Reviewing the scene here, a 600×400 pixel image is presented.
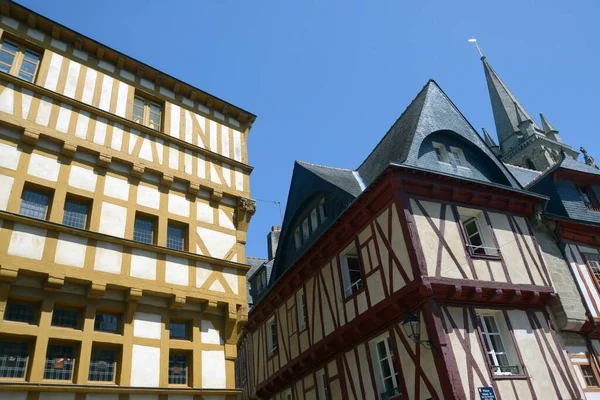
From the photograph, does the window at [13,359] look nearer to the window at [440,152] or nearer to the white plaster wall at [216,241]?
the white plaster wall at [216,241]

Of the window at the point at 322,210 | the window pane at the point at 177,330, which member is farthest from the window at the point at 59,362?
the window at the point at 322,210

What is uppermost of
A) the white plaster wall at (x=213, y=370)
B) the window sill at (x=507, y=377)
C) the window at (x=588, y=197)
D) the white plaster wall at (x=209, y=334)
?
the window at (x=588, y=197)

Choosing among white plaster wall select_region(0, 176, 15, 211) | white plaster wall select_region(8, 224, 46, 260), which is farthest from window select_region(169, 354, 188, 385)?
white plaster wall select_region(0, 176, 15, 211)

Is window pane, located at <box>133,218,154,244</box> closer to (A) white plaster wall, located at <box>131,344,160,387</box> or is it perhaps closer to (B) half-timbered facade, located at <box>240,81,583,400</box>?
(A) white plaster wall, located at <box>131,344,160,387</box>

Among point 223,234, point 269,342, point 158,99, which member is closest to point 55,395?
point 223,234

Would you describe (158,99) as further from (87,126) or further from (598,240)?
(598,240)

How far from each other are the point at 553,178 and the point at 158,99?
12062 mm

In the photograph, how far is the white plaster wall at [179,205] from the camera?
9.71m

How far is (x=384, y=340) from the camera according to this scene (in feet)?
34.7

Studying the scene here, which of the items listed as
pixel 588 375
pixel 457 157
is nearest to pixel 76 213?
pixel 457 157

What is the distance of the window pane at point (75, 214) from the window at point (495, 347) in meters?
8.51

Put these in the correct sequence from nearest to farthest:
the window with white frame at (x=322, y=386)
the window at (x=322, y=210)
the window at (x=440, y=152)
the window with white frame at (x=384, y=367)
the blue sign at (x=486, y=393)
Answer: the blue sign at (x=486, y=393), the window with white frame at (x=384, y=367), the window with white frame at (x=322, y=386), the window at (x=440, y=152), the window at (x=322, y=210)

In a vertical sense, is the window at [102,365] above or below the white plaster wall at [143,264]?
below

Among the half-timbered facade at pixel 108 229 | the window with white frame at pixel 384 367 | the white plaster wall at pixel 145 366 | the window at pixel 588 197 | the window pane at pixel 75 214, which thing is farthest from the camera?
the window at pixel 588 197
